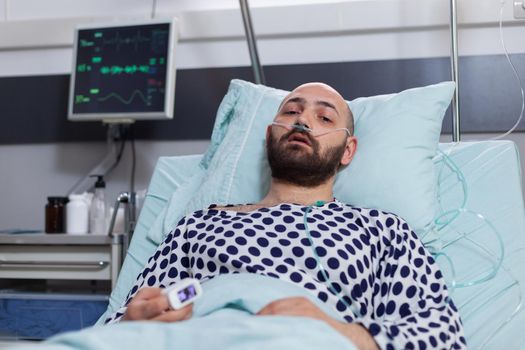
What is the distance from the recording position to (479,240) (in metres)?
1.74

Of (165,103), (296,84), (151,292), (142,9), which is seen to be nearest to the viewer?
(151,292)

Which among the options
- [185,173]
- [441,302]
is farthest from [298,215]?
[185,173]

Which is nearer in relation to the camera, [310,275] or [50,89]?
[310,275]

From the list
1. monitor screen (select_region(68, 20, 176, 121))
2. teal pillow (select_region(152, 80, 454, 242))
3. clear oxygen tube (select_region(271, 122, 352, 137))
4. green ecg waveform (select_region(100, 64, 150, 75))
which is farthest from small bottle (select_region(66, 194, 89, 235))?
clear oxygen tube (select_region(271, 122, 352, 137))

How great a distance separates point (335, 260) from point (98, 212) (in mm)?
1316

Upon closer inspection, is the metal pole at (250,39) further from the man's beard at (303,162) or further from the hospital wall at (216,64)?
the man's beard at (303,162)

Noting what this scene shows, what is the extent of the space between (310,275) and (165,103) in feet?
4.03

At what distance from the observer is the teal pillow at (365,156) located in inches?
70.2

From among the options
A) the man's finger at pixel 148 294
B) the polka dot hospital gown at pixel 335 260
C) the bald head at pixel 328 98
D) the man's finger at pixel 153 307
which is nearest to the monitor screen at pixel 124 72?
the bald head at pixel 328 98

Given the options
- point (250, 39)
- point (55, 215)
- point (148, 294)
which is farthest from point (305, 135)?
point (55, 215)

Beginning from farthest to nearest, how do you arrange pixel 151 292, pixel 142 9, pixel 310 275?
pixel 142 9, pixel 310 275, pixel 151 292

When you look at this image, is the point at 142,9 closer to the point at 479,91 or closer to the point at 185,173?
the point at 185,173

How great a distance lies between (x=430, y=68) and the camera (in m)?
2.61

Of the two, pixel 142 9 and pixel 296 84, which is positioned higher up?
pixel 142 9
